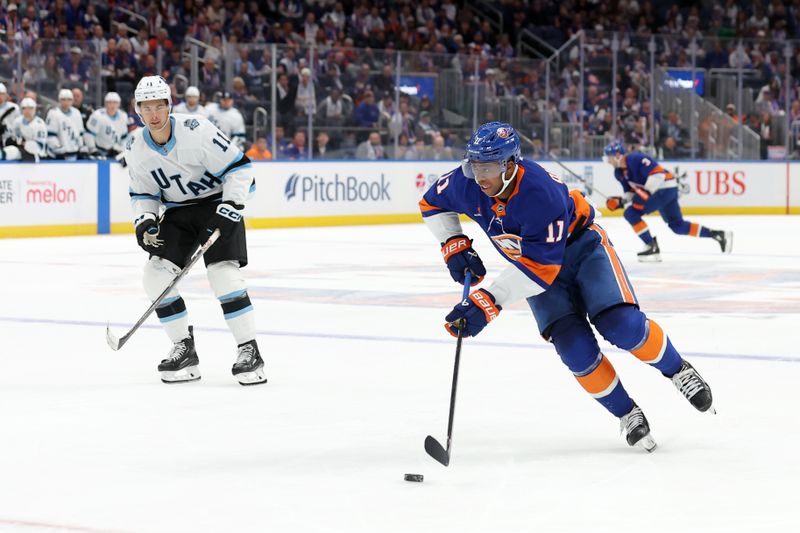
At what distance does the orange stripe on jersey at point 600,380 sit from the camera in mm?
4270

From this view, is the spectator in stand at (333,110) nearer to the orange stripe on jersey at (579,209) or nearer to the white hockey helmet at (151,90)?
the white hockey helmet at (151,90)

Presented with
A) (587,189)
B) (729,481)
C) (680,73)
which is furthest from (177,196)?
(680,73)

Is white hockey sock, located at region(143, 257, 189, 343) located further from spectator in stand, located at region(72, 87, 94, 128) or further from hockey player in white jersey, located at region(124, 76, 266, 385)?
spectator in stand, located at region(72, 87, 94, 128)

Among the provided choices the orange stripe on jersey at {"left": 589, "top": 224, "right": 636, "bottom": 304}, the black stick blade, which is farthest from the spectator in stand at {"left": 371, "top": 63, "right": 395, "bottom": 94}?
the black stick blade

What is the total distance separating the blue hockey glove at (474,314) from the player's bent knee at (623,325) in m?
0.39

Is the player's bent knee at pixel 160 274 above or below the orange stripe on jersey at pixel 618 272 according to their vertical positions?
below

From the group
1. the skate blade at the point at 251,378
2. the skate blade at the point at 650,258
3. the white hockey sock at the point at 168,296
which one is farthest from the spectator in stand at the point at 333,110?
the skate blade at the point at 251,378

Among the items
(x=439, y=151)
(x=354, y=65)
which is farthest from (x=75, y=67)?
(x=439, y=151)

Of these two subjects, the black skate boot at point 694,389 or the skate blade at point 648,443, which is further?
the black skate boot at point 694,389

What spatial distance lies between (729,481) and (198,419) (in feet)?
6.32

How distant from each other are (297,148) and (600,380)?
13.0 meters

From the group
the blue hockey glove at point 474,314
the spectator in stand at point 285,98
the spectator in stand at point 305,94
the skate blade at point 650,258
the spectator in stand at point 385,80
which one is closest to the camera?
the blue hockey glove at point 474,314

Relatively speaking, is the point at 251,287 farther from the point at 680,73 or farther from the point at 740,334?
the point at 680,73

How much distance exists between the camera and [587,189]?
19.0 meters
